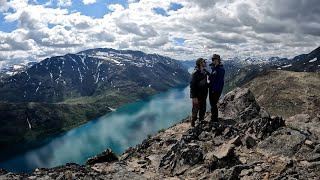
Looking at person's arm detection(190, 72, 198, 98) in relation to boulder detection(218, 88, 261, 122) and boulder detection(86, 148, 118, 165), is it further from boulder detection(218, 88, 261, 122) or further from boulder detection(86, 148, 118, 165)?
boulder detection(86, 148, 118, 165)

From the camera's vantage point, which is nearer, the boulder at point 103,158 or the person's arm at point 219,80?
the boulder at point 103,158

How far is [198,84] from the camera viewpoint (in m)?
24.3

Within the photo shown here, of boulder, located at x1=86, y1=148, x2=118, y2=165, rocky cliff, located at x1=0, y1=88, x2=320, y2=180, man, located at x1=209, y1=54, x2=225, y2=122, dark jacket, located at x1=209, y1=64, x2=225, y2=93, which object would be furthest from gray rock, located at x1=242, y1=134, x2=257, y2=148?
boulder, located at x1=86, y1=148, x2=118, y2=165

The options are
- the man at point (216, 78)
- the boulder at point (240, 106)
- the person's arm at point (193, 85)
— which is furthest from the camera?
the boulder at point (240, 106)

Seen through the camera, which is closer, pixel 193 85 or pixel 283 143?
pixel 283 143

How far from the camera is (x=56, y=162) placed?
557ft

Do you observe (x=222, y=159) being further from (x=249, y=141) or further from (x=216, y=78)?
(x=216, y=78)

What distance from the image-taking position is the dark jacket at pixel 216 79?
24.0 metres

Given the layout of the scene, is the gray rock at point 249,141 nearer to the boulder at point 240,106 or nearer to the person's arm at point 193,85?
the person's arm at point 193,85

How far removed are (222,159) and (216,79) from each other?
7109 mm

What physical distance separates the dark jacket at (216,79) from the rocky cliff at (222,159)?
8.13ft

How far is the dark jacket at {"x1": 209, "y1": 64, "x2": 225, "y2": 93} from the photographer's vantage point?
78.9 feet

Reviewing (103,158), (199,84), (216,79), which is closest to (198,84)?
(199,84)

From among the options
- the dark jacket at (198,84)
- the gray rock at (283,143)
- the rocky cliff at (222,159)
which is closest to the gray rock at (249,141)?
the rocky cliff at (222,159)
